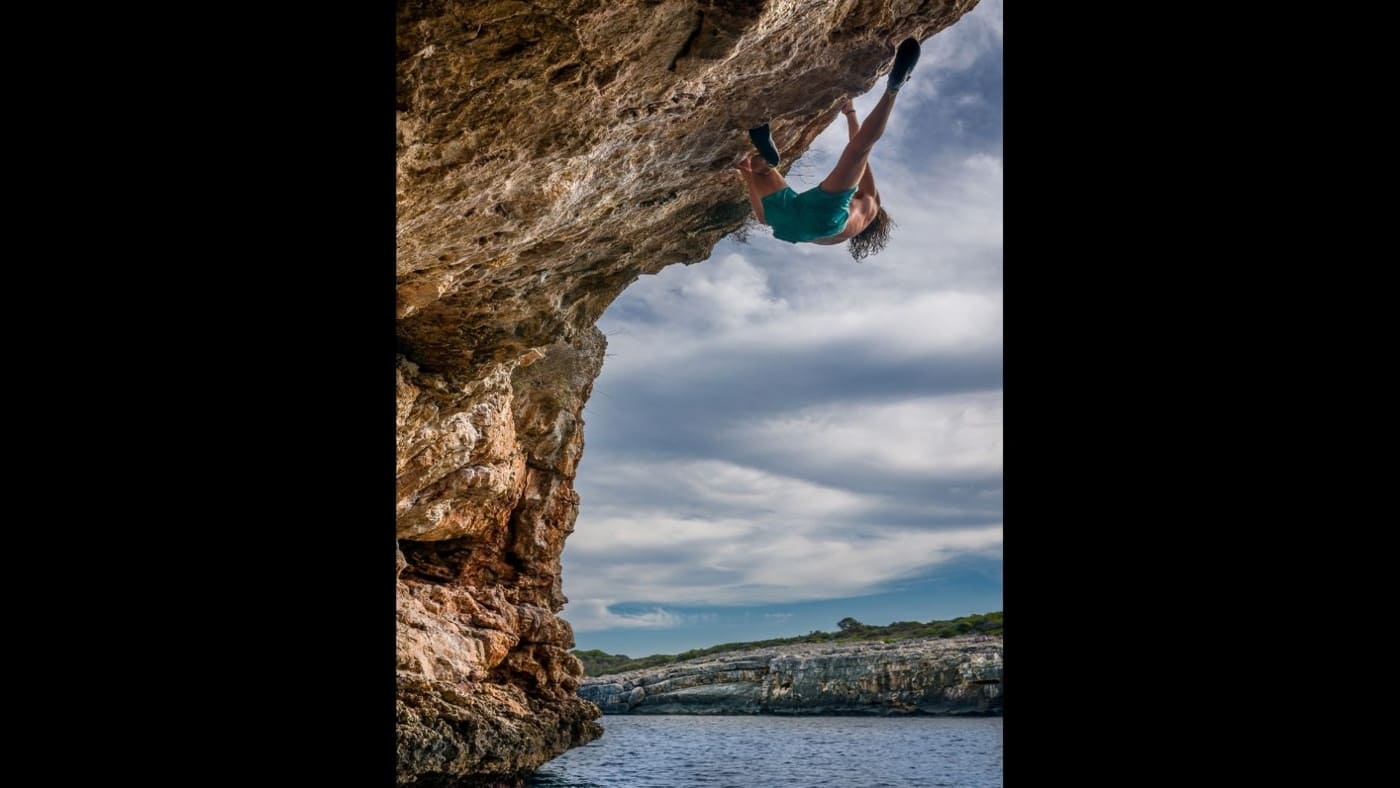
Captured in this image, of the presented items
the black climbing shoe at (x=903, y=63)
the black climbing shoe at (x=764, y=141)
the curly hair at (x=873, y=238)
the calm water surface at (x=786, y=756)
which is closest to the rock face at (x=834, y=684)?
the calm water surface at (x=786, y=756)

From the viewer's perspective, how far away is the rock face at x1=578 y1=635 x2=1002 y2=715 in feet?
147

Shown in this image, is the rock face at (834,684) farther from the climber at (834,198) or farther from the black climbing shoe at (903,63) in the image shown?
the black climbing shoe at (903,63)

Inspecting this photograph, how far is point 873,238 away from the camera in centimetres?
972

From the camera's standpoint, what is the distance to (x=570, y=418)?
22.0 metres

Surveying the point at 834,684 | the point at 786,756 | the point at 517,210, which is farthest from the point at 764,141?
the point at 834,684

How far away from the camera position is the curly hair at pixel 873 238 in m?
9.51

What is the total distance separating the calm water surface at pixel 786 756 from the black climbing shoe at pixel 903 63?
14.7m

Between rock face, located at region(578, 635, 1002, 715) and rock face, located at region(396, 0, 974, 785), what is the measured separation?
29687 millimetres

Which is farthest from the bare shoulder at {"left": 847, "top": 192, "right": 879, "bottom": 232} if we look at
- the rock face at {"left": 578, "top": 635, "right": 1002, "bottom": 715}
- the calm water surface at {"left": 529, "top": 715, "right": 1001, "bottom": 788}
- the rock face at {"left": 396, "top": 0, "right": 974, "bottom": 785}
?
the rock face at {"left": 578, "top": 635, "right": 1002, "bottom": 715}

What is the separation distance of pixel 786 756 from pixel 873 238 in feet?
70.6

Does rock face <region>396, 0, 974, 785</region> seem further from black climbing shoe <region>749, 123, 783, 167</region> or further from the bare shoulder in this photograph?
the bare shoulder
